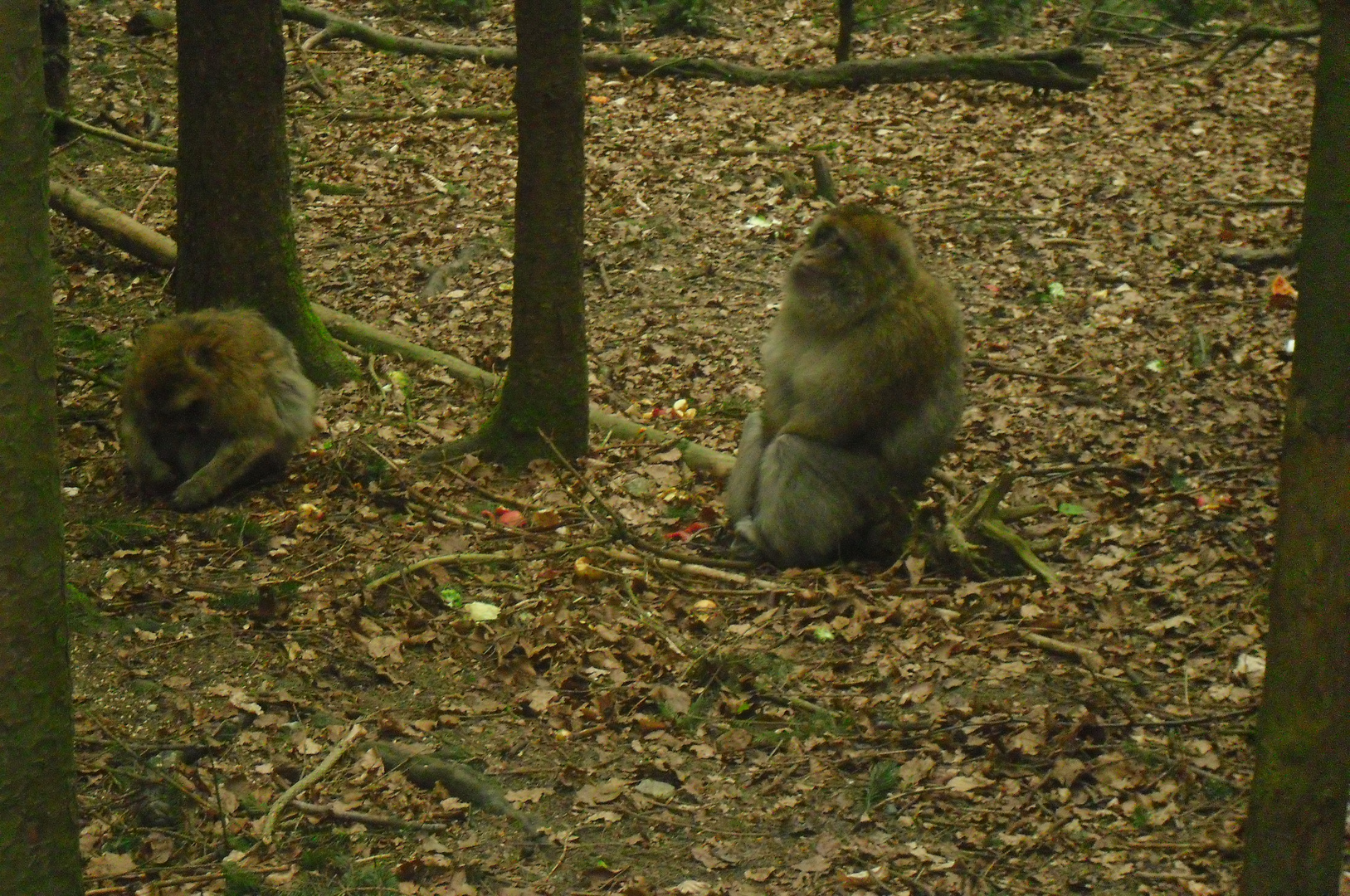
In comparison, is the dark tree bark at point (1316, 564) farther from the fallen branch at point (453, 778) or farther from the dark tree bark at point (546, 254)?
the dark tree bark at point (546, 254)

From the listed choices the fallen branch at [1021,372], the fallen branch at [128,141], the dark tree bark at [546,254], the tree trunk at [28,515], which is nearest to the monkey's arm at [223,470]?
the dark tree bark at [546,254]

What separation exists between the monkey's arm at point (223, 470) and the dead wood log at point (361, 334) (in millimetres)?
1811

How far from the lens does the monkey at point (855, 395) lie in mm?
7148

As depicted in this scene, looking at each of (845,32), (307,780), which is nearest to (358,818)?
(307,780)

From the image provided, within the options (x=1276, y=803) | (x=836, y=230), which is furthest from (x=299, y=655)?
(x=1276, y=803)

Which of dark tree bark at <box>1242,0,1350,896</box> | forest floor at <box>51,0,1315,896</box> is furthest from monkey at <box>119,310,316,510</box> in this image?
dark tree bark at <box>1242,0,1350,896</box>

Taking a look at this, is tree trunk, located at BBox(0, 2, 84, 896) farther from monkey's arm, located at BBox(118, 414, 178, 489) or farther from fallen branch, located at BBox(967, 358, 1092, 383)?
fallen branch, located at BBox(967, 358, 1092, 383)

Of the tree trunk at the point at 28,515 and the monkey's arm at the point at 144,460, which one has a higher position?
the tree trunk at the point at 28,515

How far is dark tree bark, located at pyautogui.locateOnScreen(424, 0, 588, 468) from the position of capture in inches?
288

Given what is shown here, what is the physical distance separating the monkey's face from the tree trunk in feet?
15.8

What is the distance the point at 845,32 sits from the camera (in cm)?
1452

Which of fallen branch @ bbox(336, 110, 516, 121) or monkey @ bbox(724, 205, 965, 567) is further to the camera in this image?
fallen branch @ bbox(336, 110, 516, 121)

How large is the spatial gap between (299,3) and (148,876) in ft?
43.8

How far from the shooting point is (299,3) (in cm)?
1570
